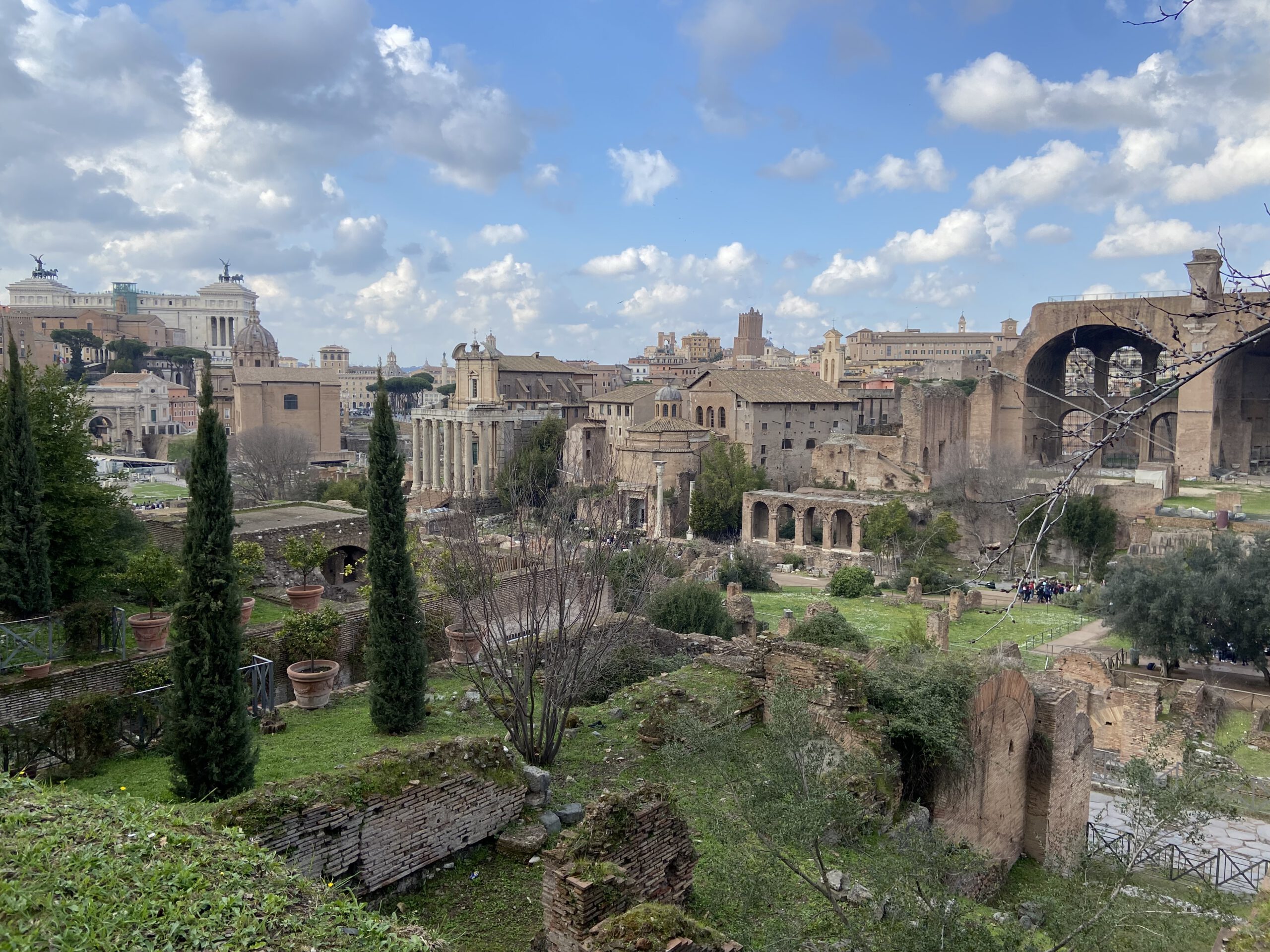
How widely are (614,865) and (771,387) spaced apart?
45303 millimetres

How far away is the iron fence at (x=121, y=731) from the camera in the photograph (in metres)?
7.70

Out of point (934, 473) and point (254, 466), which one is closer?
point (934, 473)

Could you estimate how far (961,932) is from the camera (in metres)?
4.69

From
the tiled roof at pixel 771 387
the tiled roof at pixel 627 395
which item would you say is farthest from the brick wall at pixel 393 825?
the tiled roof at pixel 627 395

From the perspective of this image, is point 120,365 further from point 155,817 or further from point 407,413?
point 155,817

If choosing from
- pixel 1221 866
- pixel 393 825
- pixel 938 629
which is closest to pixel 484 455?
pixel 938 629

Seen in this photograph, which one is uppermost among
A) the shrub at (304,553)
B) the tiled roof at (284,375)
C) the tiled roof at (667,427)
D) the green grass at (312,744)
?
the tiled roof at (284,375)

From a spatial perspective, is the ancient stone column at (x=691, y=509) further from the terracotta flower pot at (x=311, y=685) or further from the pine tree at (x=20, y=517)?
the pine tree at (x=20, y=517)

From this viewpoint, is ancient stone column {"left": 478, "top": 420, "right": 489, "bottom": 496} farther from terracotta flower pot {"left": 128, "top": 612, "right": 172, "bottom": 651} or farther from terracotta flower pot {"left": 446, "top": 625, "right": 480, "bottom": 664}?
terracotta flower pot {"left": 128, "top": 612, "right": 172, "bottom": 651}

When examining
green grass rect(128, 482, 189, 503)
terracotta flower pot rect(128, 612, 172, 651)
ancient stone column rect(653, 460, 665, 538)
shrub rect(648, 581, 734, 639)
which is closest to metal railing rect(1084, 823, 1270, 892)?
shrub rect(648, 581, 734, 639)

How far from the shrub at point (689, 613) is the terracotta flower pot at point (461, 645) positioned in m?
6.44

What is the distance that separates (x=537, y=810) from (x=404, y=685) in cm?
228

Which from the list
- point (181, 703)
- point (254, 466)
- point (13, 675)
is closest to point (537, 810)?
point (181, 703)

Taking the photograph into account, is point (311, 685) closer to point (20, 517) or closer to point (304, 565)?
point (304, 565)
